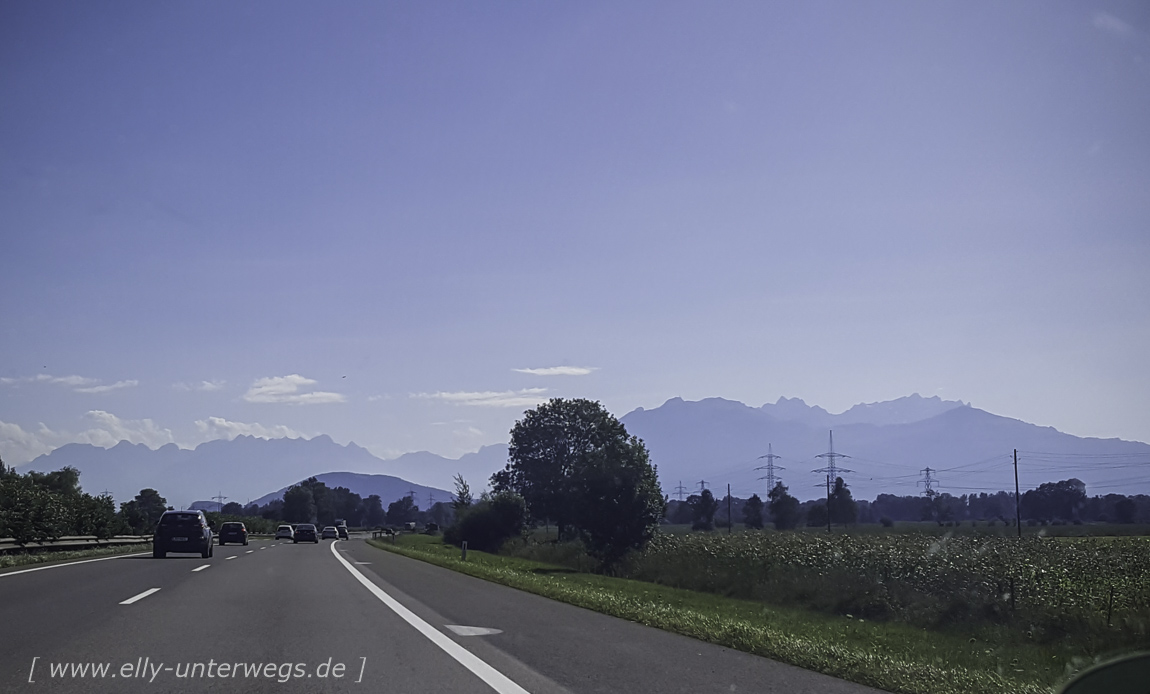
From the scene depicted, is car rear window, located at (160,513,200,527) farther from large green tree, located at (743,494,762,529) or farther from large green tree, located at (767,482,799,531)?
large green tree, located at (767,482,799,531)

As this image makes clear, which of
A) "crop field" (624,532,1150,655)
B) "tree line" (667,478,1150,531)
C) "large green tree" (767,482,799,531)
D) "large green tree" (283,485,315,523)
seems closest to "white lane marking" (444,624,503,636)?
"crop field" (624,532,1150,655)

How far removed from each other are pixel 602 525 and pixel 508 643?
39289mm

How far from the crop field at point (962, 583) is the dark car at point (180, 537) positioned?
60.1 ft

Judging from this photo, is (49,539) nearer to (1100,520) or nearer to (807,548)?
(807,548)

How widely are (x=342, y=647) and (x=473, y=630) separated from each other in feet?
6.97

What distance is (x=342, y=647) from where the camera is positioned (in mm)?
9844

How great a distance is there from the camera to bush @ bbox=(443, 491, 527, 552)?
6875 centimetres

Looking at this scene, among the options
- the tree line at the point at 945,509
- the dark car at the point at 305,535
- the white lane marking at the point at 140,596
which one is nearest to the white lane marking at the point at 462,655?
the white lane marking at the point at 140,596

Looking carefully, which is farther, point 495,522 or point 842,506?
point 842,506

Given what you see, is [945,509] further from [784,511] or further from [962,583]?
[962,583]

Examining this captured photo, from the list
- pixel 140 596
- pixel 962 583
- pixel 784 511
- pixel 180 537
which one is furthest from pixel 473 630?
pixel 784 511

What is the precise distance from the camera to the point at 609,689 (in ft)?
25.3

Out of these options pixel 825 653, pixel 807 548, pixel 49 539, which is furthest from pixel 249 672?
pixel 49 539

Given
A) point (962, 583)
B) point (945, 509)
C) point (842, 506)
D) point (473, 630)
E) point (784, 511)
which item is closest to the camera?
point (473, 630)
